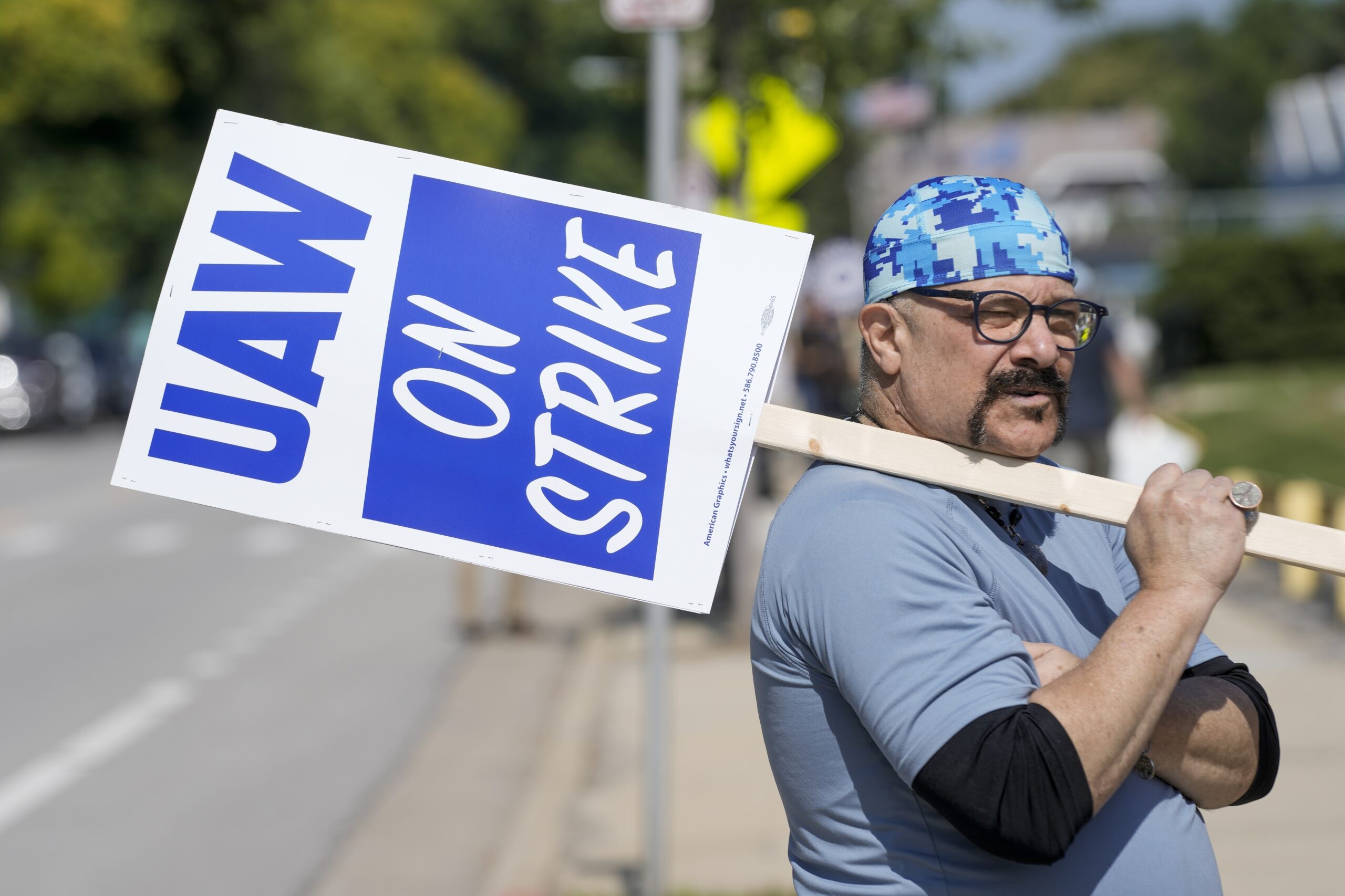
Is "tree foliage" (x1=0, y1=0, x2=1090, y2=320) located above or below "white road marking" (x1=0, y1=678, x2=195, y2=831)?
above

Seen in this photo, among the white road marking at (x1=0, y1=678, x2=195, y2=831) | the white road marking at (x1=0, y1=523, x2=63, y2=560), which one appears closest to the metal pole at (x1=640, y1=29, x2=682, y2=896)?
the white road marking at (x1=0, y1=678, x2=195, y2=831)

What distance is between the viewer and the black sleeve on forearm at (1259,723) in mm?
2174

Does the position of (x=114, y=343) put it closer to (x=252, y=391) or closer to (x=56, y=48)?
(x=56, y=48)

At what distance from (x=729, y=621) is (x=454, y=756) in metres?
3.00

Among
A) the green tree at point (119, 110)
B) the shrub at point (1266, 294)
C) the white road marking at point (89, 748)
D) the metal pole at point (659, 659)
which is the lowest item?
the white road marking at point (89, 748)

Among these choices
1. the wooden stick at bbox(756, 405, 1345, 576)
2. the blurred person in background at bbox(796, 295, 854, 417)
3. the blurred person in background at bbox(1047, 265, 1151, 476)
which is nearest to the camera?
the wooden stick at bbox(756, 405, 1345, 576)

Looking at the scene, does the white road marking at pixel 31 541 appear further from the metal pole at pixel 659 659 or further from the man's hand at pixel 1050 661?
the man's hand at pixel 1050 661

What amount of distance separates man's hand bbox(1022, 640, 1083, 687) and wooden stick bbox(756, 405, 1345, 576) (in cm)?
20

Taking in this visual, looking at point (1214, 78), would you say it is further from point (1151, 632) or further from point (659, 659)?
point (1151, 632)

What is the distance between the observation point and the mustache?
7.00 feet

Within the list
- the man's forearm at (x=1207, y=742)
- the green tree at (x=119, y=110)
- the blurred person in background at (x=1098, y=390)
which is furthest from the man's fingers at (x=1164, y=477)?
the green tree at (x=119, y=110)

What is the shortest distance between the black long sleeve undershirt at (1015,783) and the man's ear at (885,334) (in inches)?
22.0

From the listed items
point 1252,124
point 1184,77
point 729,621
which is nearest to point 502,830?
point 729,621

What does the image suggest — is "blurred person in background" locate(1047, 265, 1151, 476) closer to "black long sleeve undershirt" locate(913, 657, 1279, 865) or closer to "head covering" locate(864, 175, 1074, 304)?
"head covering" locate(864, 175, 1074, 304)
